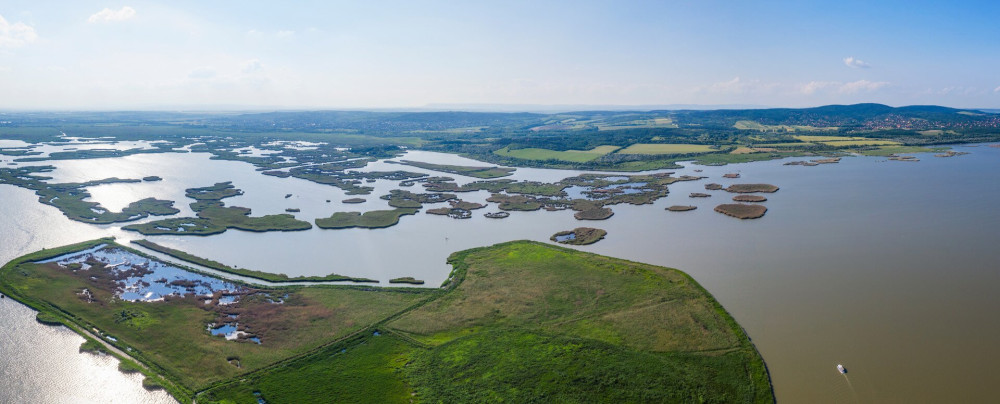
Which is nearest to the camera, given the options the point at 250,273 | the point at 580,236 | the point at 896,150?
the point at 250,273

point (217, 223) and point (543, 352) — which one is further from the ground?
point (217, 223)

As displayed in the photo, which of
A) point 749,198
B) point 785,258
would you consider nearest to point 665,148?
point 749,198

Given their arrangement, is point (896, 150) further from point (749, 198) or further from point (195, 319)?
point (195, 319)

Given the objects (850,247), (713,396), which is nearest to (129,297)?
(713,396)

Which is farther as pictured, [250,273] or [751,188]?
[751,188]

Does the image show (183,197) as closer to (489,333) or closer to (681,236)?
(489,333)
